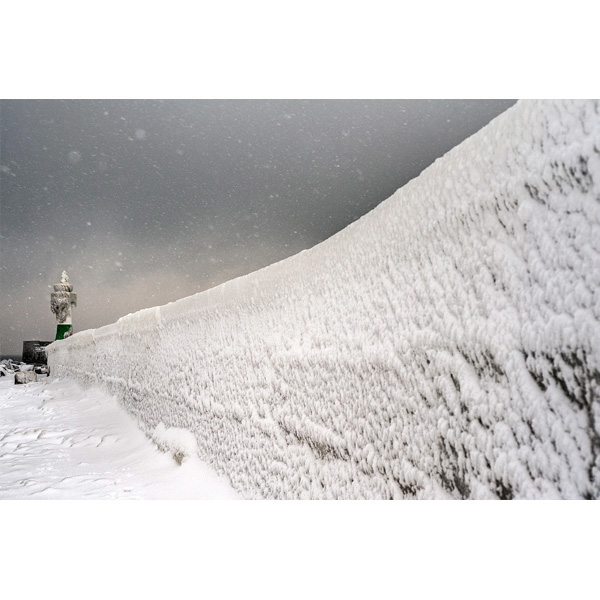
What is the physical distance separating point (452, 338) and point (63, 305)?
19.2ft

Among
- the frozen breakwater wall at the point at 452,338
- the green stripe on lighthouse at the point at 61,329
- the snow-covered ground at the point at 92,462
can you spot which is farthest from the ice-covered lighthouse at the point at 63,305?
the frozen breakwater wall at the point at 452,338

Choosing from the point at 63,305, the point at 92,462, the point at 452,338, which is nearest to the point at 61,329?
the point at 63,305

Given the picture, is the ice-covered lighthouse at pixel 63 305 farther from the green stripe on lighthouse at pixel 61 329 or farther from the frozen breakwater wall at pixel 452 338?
the frozen breakwater wall at pixel 452 338

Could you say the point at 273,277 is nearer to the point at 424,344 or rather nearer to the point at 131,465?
the point at 424,344

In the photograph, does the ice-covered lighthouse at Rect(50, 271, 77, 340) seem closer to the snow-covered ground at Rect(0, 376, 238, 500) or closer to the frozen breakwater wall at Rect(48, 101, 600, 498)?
the snow-covered ground at Rect(0, 376, 238, 500)

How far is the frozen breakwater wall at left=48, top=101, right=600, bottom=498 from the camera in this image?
1.42ft

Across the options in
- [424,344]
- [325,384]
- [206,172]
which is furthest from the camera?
[206,172]

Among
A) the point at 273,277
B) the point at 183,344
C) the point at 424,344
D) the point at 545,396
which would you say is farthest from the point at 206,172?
the point at 545,396

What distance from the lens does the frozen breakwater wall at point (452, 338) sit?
0.43 m

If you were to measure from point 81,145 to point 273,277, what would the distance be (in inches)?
54.6

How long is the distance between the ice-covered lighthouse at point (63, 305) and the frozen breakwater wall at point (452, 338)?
5.32 metres

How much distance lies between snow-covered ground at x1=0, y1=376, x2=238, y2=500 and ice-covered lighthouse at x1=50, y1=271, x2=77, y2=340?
11.8ft

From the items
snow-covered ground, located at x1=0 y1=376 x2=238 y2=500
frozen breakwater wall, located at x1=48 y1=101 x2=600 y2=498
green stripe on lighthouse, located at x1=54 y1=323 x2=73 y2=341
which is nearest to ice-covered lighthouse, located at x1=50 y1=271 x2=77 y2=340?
green stripe on lighthouse, located at x1=54 y1=323 x2=73 y2=341

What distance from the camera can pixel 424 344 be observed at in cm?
54
